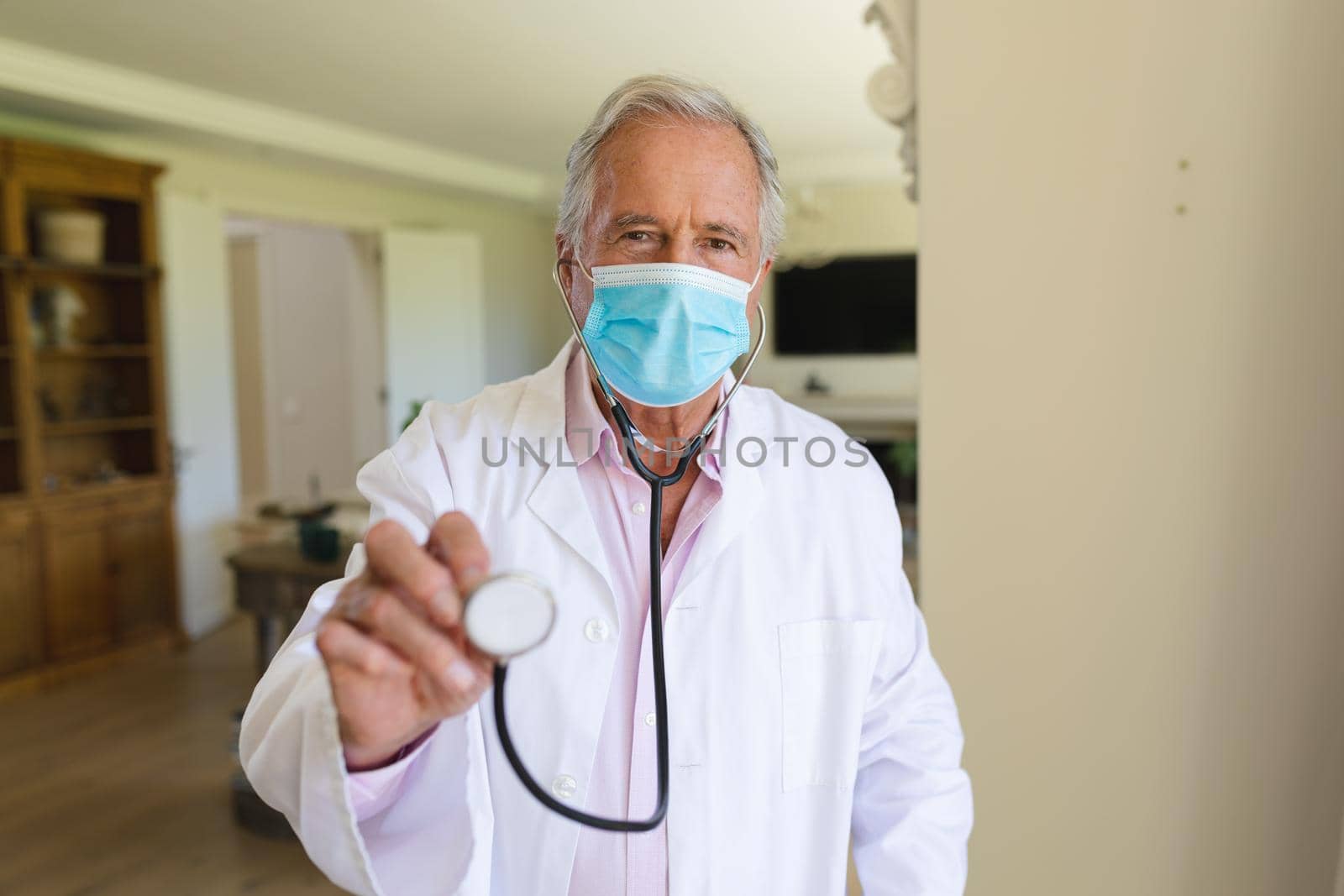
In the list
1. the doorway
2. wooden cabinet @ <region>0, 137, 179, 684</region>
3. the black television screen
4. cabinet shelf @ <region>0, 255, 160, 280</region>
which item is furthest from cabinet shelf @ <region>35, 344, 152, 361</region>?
the black television screen

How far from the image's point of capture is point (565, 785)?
0.88 metres

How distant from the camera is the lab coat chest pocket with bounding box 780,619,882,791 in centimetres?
97

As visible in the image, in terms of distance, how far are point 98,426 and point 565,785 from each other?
413 cm

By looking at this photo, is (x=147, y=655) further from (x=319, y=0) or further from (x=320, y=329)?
(x=320, y=329)

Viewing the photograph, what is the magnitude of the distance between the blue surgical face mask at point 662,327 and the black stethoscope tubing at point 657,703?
0.04 metres

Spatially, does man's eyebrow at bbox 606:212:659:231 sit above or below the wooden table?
above

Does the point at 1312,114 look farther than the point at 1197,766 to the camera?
No

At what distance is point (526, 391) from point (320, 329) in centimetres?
700

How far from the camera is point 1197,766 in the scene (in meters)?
1.40

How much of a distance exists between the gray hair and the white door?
5182 mm

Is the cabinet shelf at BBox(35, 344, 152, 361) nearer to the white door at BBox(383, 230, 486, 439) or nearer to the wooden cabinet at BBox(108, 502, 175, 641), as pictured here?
the wooden cabinet at BBox(108, 502, 175, 641)

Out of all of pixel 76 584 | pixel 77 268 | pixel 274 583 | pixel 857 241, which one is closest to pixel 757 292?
pixel 274 583

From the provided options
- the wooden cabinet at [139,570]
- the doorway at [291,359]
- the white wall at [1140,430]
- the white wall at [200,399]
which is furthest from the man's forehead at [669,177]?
the doorway at [291,359]

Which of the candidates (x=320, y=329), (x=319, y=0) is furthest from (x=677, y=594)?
(x=320, y=329)
